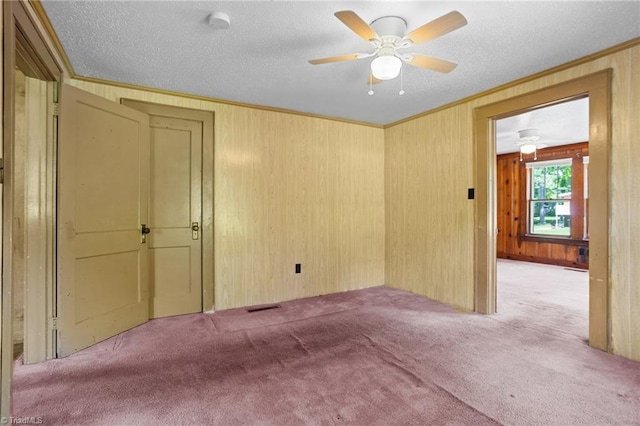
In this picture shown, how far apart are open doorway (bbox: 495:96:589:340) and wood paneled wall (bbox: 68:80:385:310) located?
6.03ft

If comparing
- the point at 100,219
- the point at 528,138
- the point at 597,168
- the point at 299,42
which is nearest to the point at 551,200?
the point at 528,138

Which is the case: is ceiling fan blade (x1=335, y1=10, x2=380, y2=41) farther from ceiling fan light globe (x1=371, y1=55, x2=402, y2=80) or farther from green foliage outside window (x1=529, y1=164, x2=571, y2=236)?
green foliage outside window (x1=529, y1=164, x2=571, y2=236)

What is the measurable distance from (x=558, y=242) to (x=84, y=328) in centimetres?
791

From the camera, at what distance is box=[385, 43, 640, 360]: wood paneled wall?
2.36 m

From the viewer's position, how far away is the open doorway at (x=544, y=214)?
13.1 ft

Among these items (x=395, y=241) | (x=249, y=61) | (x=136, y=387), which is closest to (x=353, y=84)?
(x=249, y=61)

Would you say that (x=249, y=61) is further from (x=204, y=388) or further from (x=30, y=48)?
(x=204, y=388)

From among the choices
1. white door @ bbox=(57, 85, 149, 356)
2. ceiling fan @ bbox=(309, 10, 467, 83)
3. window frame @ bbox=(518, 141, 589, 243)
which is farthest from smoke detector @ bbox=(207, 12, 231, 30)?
window frame @ bbox=(518, 141, 589, 243)

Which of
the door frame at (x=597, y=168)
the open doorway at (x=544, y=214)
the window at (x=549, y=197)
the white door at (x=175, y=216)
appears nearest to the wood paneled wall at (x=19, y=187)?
the white door at (x=175, y=216)

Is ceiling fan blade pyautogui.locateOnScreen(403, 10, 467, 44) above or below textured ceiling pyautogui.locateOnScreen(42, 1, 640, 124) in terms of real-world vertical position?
below

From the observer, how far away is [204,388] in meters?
1.98

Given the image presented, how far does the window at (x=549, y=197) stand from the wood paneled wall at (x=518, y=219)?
14cm

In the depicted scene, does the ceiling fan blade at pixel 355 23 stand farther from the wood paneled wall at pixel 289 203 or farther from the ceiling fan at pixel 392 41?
the wood paneled wall at pixel 289 203

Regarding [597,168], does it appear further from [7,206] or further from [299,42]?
[7,206]
